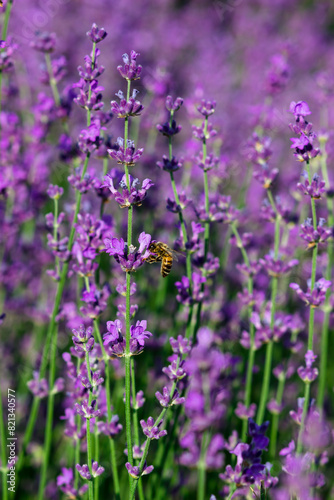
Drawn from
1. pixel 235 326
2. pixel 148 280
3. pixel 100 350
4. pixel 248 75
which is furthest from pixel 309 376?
pixel 248 75

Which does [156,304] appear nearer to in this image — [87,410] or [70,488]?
[70,488]

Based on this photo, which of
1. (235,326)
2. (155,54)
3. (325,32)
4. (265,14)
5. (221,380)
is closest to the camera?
(221,380)

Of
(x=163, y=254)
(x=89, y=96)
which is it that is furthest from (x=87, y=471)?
(x=89, y=96)

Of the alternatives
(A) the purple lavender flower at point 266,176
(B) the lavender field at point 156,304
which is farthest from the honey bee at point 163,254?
(A) the purple lavender flower at point 266,176

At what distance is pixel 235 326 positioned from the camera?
2596mm

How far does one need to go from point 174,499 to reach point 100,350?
97 cm

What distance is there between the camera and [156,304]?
3.03m

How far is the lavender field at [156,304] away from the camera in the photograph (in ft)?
4.96

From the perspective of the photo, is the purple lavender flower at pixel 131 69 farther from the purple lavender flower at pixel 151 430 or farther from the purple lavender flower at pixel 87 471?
the purple lavender flower at pixel 87 471

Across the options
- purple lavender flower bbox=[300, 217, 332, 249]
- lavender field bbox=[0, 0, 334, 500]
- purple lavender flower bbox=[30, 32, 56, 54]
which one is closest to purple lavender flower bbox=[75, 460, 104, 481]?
lavender field bbox=[0, 0, 334, 500]

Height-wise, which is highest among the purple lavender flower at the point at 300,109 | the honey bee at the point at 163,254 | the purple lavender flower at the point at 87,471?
the purple lavender flower at the point at 300,109

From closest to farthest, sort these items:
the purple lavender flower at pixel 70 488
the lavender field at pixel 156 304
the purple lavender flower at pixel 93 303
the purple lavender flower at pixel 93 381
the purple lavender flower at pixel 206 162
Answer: the purple lavender flower at pixel 93 381 → the lavender field at pixel 156 304 → the purple lavender flower at pixel 93 303 → the purple lavender flower at pixel 70 488 → the purple lavender flower at pixel 206 162

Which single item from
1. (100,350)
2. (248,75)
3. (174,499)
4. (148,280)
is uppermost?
(248,75)

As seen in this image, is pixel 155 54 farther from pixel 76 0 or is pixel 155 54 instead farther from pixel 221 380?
pixel 221 380
